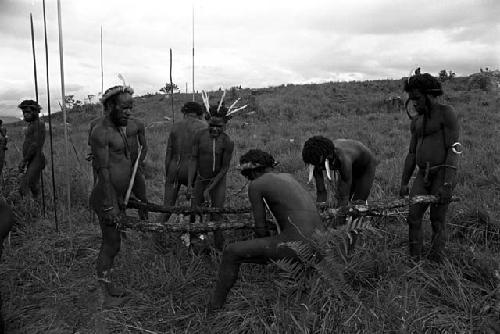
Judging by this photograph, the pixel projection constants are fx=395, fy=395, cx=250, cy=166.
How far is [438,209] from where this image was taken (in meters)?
3.51

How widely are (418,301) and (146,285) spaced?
2242mm

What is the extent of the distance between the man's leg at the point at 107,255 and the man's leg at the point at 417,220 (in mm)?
2610

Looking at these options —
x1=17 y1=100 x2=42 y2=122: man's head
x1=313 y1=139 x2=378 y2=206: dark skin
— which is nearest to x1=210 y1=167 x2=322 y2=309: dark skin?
x1=313 y1=139 x2=378 y2=206: dark skin

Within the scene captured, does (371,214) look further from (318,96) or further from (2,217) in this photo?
(318,96)

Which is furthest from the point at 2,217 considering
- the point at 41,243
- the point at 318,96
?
the point at 318,96

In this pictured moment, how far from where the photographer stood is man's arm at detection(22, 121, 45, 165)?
579cm

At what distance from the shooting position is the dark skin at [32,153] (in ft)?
19.0

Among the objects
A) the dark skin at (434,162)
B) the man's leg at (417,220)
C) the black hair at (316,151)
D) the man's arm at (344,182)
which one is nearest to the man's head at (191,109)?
the black hair at (316,151)

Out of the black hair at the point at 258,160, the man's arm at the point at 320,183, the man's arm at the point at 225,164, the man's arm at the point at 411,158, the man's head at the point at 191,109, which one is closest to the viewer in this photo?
the black hair at the point at 258,160

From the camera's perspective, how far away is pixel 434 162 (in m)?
3.51

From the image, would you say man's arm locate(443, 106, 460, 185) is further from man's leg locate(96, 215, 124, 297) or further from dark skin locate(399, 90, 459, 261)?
man's leg locate(96, 215, 124, 297)

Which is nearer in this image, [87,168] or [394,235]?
[394,235]

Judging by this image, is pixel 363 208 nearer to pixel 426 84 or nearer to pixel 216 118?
pixel 426 84

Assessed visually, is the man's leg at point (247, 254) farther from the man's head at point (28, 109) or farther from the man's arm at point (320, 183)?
the man's head at point (28, 109)
